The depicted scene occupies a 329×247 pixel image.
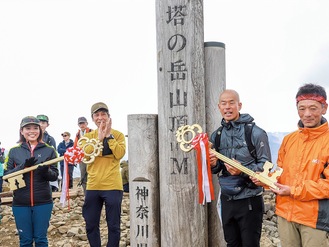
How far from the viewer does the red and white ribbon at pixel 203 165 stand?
3188 millimetres

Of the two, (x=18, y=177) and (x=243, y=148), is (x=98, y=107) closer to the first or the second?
(x=18, y=177)

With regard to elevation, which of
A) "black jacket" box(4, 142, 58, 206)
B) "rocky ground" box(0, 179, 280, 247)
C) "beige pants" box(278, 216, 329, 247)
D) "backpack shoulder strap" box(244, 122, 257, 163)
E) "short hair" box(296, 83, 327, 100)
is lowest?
"rocky ground" box(0, 179, 280, 247)

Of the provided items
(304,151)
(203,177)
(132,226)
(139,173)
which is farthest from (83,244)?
(304,151)

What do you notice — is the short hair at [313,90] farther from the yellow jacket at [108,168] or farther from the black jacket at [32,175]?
the black jacket at [32,175]

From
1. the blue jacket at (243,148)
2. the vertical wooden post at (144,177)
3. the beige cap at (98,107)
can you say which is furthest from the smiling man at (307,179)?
the beige cap at (98,107)

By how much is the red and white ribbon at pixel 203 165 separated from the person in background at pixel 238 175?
0.23 feet

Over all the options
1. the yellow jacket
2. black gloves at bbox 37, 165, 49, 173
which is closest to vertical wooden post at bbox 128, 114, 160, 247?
the yellow jacket

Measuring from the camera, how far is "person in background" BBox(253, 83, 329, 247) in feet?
8.91

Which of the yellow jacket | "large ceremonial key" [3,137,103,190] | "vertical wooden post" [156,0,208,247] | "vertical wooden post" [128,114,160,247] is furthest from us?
the yellow jacket

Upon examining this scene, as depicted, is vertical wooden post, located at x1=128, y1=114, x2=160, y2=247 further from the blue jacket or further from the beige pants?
the beige pants

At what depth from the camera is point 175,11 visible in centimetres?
369

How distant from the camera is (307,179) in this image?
2773 millimetres

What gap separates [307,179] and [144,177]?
1.76m

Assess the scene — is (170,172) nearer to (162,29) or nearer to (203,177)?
(203,177)
